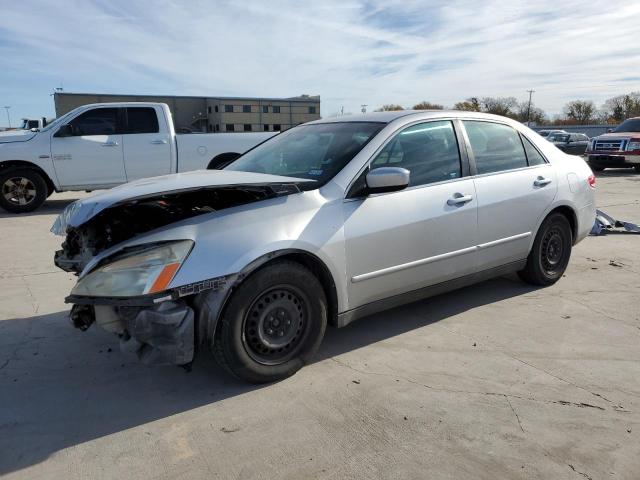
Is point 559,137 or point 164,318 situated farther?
point 559,137

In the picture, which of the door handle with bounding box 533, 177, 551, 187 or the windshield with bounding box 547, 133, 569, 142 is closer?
the door handle with bounding box 533, 177, 551, 187

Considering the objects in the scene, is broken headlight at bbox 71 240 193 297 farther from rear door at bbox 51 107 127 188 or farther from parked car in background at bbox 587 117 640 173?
parked car in background at bbox 587 117 640 173

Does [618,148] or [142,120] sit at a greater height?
[142,120]

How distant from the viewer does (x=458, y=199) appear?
13.6 feet

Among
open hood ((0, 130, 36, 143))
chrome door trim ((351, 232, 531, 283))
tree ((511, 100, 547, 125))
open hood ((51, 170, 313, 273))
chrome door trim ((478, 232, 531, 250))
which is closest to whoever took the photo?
open hood ((51, 170, 313, 273))

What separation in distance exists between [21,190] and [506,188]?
28.9 ft

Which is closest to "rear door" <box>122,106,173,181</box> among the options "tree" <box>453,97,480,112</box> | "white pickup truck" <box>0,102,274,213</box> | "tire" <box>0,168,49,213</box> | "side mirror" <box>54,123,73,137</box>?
"white pickup truck" <box>0,102,274,213</box>

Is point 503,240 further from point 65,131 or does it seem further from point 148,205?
point 65,131

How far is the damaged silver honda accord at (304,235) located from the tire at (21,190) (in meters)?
6.78

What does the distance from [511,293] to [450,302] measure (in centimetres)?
68

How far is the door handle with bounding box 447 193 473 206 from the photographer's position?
411 cm

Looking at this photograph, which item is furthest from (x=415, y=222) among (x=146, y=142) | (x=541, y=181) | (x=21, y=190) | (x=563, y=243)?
(x=21, y=190)

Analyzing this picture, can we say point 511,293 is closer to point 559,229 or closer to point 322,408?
point 559,229

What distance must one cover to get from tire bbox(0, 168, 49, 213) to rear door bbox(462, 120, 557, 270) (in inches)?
328
